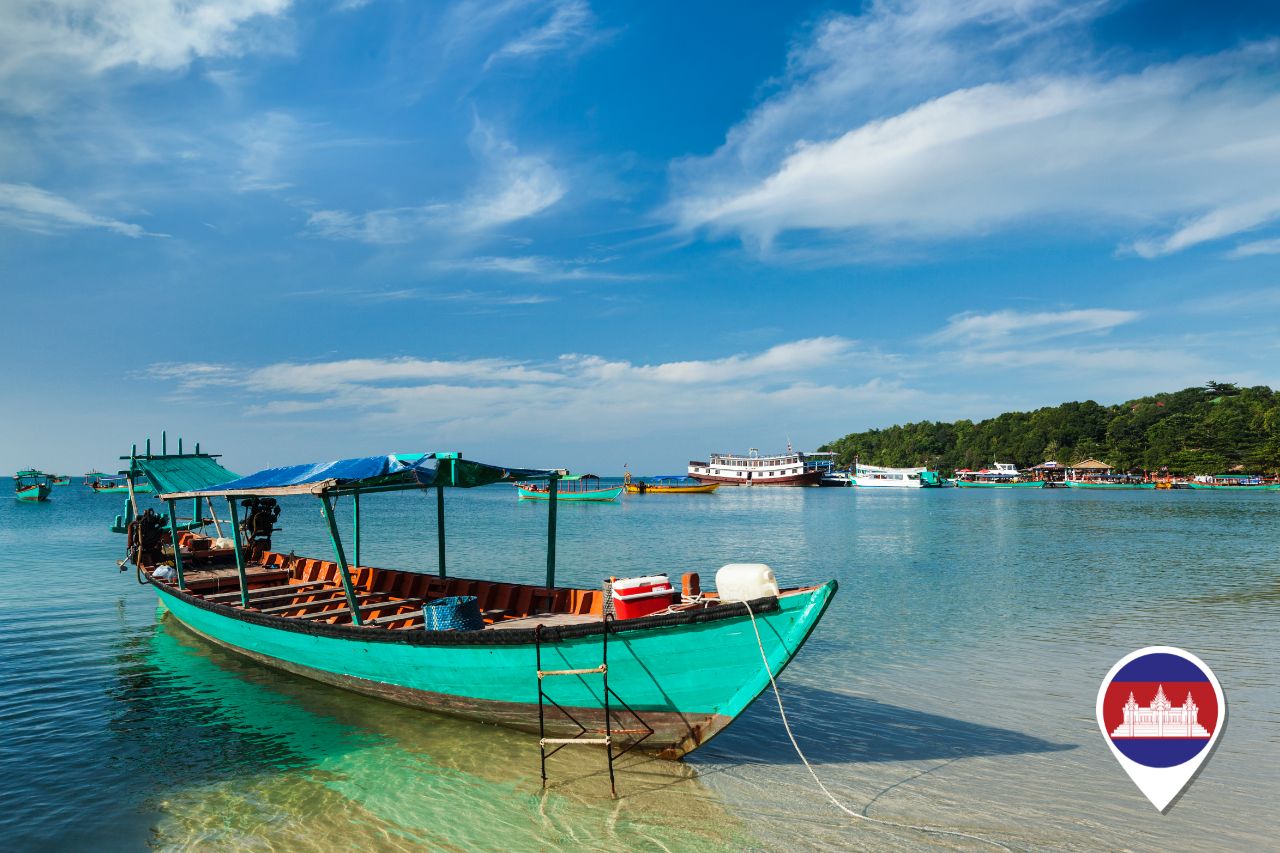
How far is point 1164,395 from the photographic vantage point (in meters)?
138

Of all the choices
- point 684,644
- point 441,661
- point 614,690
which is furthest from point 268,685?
point 684,644

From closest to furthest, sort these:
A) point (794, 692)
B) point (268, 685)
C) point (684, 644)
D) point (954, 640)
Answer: point (684, 644) → point (794, 692) → point (268, 685) → point (954, 640)

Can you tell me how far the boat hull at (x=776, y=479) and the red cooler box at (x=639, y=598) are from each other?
109384 mm

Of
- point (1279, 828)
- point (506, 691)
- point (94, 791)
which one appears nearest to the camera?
point (1279, 828)

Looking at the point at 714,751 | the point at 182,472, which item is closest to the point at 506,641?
the point at 714,751

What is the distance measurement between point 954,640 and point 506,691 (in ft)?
35.0

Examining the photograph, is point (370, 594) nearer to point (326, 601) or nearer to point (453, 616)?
point (326, 601)

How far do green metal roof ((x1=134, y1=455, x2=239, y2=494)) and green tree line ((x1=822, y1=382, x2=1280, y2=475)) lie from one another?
399ft

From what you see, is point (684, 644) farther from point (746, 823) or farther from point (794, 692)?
point (794, 692)

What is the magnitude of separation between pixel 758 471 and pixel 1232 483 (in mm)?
63638

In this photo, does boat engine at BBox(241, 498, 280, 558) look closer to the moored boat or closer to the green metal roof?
the green metal roof

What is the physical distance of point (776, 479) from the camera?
117125 millimetres

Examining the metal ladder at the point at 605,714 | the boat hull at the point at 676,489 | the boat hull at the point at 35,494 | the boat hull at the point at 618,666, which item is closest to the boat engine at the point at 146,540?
the boat hull at the point at 618,666

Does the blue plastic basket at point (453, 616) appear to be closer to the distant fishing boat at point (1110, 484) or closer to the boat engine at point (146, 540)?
the boat engine at point (146, 540)
